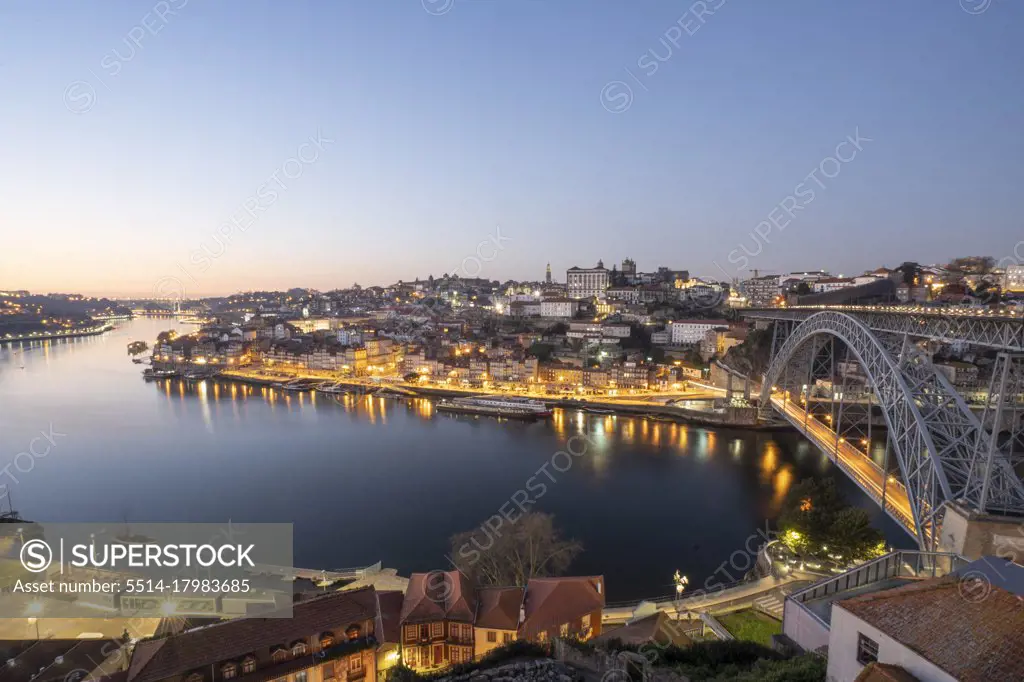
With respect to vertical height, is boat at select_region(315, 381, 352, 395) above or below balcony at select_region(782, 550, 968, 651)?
below

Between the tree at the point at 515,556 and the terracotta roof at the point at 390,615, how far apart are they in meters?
1.02

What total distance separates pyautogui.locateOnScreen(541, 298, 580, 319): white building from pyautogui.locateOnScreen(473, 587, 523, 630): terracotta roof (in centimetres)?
2400

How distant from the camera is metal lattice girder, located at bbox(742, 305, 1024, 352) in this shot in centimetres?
420

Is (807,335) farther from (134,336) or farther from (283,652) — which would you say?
(134,336)

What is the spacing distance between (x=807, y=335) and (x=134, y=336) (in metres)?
44.7

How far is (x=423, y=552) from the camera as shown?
6.93 meters

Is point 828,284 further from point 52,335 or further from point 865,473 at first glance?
point 52,335

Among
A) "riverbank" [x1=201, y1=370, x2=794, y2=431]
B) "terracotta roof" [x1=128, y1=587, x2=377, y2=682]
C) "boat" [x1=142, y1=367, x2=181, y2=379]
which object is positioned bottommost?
"riverbank" [x1=201, y1=370, x2=794, y2=431]

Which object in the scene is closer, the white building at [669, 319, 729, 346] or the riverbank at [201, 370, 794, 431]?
the riverbank at [201, 370, 794, 431]

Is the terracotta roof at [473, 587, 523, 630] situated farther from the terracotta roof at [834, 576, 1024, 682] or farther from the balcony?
the terracotta roof at [834, 576, 1024, 682]

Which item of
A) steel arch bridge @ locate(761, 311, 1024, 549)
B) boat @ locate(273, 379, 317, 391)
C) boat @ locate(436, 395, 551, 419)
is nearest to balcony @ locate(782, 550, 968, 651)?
steel arch bridge @ locate(761, 311, 1024, 549)

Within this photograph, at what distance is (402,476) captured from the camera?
10.2 metres

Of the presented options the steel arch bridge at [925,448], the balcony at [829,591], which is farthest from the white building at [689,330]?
the balcony at [829,591]

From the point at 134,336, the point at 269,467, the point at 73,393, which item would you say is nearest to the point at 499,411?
the point at 269,467
